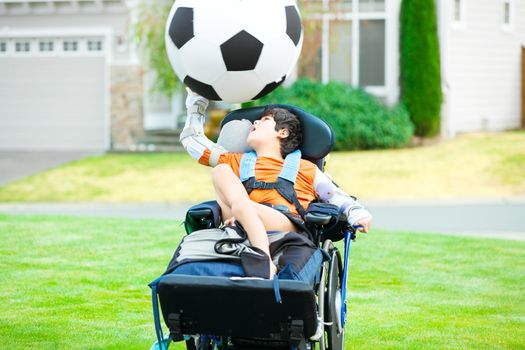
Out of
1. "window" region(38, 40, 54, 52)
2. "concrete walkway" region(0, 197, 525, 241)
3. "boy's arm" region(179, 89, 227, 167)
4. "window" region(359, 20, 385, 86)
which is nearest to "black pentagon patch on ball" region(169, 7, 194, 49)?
"boy's arm" region(179, 89, 227, 167)

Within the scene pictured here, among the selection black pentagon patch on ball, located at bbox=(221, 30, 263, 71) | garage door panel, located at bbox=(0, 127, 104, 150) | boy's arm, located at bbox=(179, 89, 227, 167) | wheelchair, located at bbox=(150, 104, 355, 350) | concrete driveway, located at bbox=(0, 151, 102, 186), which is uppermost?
black pentagon patch on ball, located at bbox=(221, 30, 263, 71)

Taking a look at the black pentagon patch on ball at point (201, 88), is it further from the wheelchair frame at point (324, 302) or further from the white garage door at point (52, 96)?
the white garage door at point (52, 96)

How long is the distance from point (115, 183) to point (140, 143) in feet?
14.4

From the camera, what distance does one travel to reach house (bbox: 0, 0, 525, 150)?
21.4m

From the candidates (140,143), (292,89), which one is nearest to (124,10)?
(140,143)

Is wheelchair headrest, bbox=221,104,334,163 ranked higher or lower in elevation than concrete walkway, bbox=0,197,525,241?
higher

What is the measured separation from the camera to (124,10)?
2392 centimetres

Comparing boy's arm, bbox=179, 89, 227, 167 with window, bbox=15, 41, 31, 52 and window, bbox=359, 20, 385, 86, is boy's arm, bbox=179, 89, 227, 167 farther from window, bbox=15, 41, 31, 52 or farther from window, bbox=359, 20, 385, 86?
window, bbox=15, 41, 31, 52

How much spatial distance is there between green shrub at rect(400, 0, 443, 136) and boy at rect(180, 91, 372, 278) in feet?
49.6

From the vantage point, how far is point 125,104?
21516 millimetres

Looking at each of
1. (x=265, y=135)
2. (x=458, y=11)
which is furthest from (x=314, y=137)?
(x=458, y=11)

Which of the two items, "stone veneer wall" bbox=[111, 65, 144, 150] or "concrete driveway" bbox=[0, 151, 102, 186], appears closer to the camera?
"concrete driveway" bbox=[0, 151, 102, 186]

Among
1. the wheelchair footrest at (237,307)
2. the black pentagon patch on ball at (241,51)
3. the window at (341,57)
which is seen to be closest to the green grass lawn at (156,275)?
the wheelchair footrest at (237,307)

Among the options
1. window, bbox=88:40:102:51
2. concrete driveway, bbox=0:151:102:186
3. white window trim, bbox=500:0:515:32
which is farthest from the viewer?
white window trim, bbox=500:0:515:32
